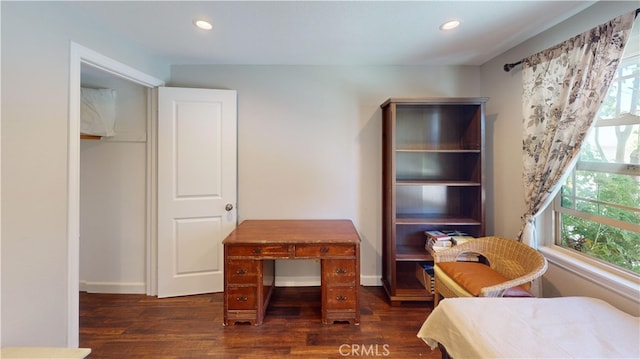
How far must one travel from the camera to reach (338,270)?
86.8 inches

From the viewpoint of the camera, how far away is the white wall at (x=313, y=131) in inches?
113

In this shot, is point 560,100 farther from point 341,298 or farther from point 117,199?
point 117,199

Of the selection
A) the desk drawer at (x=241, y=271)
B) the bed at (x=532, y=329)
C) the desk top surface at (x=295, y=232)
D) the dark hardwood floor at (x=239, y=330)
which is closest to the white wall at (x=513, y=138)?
the bed at (x=532, y=329)

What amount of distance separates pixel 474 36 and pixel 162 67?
115 inches

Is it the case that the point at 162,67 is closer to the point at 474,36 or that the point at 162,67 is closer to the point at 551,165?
the point at 474,36

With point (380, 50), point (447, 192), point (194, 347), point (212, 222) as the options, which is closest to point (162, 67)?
point (212, 222)

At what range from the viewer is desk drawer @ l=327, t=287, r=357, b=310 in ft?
7.27

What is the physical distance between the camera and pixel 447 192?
9.41ft

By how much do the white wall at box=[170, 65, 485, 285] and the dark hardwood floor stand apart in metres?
0.69

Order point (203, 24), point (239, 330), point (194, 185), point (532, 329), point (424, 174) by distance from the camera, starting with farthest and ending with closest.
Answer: point (424, 174) → point (194, 185) → point (239, 330) → point (203, 24) → point (532, 329)

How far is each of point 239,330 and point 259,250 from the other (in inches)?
25.8

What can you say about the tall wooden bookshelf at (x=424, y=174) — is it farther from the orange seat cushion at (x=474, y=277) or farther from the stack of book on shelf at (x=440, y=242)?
the orange seat cushion at (x=474, y=277)

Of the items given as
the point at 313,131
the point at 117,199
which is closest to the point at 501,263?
the point at 313,131

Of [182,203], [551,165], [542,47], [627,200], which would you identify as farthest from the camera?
[182,203]
